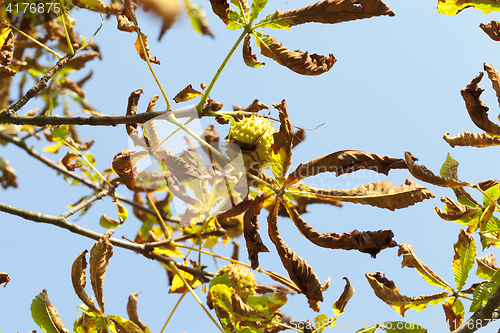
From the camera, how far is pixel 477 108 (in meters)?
1.30

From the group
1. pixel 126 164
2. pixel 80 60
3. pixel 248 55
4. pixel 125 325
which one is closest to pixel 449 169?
pixel 248 55

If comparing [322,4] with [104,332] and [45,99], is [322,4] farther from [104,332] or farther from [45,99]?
[45,99]

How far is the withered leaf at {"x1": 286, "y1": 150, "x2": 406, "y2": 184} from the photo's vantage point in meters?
1.30

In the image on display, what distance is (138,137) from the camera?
1.62m

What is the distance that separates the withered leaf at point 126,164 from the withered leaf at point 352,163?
0.78 m

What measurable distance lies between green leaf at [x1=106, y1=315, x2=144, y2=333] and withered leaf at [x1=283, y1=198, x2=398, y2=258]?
783mm

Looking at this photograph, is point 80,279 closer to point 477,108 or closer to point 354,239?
point 354,239

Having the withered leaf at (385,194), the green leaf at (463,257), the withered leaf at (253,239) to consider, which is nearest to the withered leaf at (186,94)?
the withered leaf at (253,239)

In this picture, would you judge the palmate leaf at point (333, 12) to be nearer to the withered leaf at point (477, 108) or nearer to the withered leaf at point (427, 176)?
the withered leaf at point (477, 108)

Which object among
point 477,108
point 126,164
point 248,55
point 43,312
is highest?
point 248,55

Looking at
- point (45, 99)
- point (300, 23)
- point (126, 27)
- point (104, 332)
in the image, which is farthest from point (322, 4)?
point (45, 99)

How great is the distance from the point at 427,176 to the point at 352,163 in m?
0.26

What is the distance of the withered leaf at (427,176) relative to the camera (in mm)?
1200

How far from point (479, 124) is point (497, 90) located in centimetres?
15
